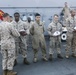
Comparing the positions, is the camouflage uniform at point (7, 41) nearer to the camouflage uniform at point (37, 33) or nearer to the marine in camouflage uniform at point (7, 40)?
the marine in camouflage uniform at point (7, 40)

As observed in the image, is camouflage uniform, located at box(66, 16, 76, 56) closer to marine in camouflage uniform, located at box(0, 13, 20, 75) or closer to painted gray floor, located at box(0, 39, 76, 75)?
painted gray floor, located at box(0, 39, 76, 75)

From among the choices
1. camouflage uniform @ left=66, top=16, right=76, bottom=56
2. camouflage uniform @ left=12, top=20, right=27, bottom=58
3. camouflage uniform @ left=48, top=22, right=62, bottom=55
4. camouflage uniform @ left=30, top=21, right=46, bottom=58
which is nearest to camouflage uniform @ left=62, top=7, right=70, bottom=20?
camouflage uniform @ left=66, top=16, right=76, bottom=56

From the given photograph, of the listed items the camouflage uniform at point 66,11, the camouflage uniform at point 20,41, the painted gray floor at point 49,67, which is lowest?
the painted gray floor at point 49,67

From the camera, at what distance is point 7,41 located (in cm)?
754

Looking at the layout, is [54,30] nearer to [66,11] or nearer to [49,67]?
[49,67]

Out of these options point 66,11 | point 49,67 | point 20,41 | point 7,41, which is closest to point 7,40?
point 7,41

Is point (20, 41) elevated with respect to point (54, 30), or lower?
lower

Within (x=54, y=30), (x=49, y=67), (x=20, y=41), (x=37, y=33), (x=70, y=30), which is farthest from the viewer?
(x=70, y=30)

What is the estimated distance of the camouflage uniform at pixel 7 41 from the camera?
7500 mm

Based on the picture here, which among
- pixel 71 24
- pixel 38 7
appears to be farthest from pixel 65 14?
pixel 71 24

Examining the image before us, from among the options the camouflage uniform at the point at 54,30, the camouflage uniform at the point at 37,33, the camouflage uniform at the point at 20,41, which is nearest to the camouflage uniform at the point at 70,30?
the camouflage uniform at the point at 54,30

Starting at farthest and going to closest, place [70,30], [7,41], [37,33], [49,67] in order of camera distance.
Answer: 1. [70,30]
2. [37,33]
3. [49,67]
4. [7,41]

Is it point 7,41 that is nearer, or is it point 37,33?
point 7,41
